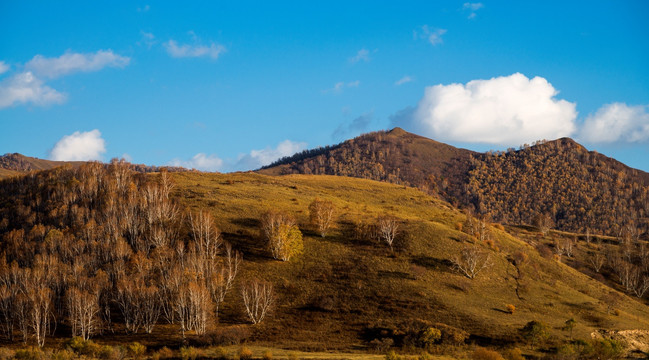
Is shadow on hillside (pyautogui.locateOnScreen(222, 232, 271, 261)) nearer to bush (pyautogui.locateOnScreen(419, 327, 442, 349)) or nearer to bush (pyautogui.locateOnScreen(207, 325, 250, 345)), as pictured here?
bush (pyautogui.locateOnScreen(207, 325, 250, 345))

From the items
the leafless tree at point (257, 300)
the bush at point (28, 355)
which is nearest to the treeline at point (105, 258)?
the leafless tree at point (257, 300)

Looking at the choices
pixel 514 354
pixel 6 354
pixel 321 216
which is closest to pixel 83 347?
pixel 6 354

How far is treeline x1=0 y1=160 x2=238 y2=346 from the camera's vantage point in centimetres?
7700

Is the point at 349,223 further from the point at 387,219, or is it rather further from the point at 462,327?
the point at 462,327

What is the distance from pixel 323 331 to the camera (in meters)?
74.2

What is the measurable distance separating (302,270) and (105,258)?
4242 cm

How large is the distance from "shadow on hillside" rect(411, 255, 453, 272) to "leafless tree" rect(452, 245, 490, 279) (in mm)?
1712

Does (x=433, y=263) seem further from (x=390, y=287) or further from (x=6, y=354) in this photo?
(x=6, y=354)

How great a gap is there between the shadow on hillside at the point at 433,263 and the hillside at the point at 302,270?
0.42m

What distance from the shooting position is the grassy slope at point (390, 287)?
7550cm

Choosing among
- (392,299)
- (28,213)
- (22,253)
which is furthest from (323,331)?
(28,213)

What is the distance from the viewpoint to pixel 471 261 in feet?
324

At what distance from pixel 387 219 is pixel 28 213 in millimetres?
96403

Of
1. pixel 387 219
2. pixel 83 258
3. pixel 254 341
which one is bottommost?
pixel 254 341
